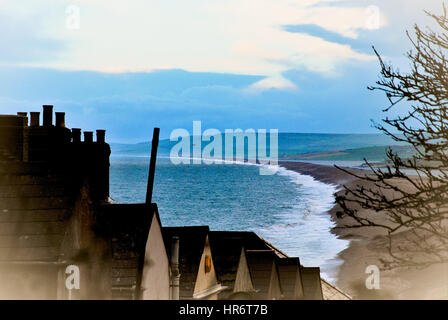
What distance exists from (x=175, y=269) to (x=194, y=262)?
2566 millimetres

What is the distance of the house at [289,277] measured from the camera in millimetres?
34406

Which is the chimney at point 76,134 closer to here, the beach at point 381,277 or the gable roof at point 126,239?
the gable roof at point 126,239

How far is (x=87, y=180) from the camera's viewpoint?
59.4 ft

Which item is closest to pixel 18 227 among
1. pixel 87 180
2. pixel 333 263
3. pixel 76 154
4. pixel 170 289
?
pixel 87 180

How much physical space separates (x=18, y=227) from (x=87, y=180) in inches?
85.9

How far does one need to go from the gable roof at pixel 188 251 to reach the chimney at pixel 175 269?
3.26 ft

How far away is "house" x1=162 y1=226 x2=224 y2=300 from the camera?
25438 millimetres

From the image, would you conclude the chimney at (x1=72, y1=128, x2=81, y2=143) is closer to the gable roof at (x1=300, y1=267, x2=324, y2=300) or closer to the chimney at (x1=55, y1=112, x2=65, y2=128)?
the chimney at (x1=55, y1=112, x2=65, y2=128)

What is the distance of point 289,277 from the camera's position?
115 ft

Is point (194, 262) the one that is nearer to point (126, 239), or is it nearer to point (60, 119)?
point (126, 239)

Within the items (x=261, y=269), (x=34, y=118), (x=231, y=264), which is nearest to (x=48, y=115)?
(x=34, y=118)

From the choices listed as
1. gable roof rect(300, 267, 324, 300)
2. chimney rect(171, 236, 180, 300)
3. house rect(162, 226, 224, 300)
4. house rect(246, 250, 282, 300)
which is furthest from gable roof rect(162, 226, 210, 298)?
gable roof rect(300, 267, 324, 300)

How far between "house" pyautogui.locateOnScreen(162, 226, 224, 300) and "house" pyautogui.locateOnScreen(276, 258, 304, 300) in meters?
7.44
